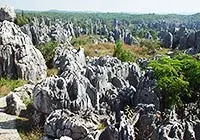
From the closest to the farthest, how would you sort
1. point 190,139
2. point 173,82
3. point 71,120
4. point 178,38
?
point 190,139
point 71,120
point 173,82
point 178,38

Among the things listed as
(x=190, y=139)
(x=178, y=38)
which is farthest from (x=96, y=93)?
(x=178, y=38)

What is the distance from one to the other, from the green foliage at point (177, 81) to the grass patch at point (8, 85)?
9358 mm

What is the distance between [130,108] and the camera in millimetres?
16609

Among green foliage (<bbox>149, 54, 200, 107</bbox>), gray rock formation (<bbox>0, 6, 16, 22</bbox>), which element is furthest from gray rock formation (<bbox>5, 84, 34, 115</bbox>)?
gray rock formation (<bbox>0, 6, 16, 22</bbox>)

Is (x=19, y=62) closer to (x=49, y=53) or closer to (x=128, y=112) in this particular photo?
(x=49, y=53)

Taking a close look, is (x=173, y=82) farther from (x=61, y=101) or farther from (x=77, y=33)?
(x=77, y=33)

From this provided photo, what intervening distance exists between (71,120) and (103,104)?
9.15 feet

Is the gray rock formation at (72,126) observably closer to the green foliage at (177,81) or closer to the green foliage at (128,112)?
the green foliage at (128,112)

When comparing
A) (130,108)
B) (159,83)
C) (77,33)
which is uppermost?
(159,83)

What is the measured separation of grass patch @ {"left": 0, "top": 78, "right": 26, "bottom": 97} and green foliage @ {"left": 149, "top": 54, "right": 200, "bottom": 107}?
9358mm

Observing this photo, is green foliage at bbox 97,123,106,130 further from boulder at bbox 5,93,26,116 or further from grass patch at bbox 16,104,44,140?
boulder at bbox 5,93,26,116

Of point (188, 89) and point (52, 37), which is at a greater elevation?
point (188, 89)

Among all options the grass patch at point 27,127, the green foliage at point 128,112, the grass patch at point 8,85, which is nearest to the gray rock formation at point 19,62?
the grass patch at point 8,85

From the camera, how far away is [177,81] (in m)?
16.1
